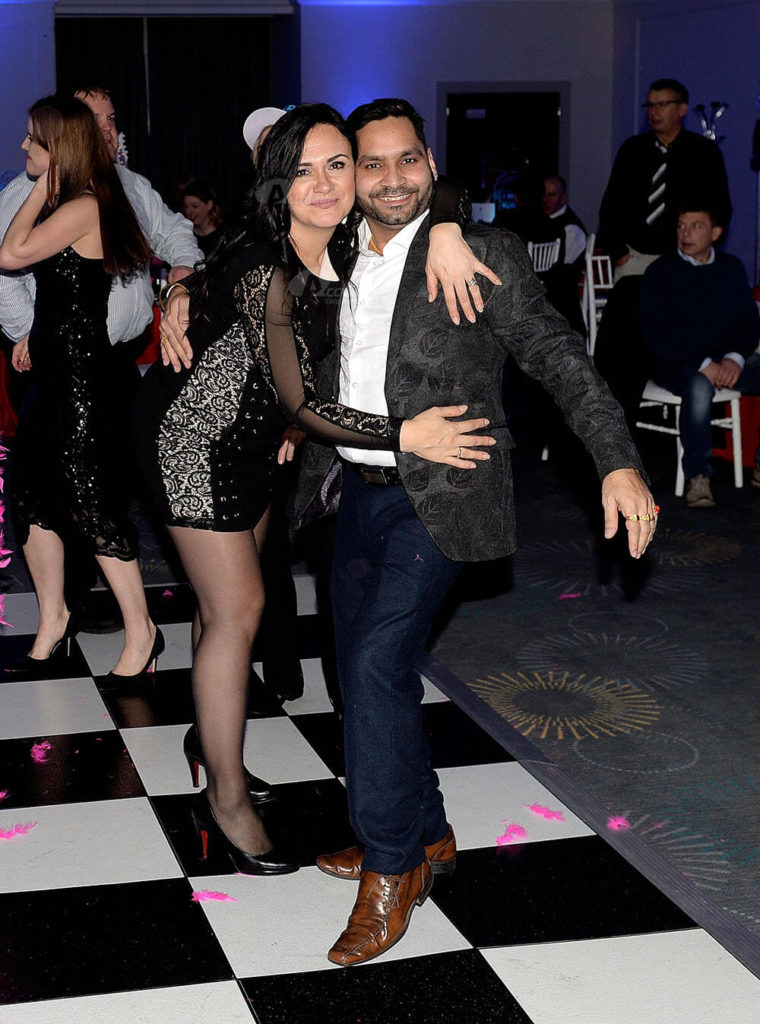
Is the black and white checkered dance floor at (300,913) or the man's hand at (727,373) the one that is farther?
the man's hand at (727,373)

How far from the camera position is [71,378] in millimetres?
3236

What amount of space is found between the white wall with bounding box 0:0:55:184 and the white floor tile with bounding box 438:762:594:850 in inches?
354

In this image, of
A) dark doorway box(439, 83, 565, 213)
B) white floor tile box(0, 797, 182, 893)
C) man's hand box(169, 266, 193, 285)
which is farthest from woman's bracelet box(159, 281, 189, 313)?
dark doorway box(439, 83, 565, 213)

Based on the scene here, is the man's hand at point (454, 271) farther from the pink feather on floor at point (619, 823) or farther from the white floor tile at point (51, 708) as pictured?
the white floor tile at point (51, 708)

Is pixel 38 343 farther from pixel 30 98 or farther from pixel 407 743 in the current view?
pixel 30 98

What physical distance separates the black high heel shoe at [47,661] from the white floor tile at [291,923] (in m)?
1.25

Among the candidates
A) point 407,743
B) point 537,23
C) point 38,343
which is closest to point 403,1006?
point 407,743

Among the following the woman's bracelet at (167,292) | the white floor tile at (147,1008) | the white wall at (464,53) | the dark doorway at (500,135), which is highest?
the white wall at (464,53)

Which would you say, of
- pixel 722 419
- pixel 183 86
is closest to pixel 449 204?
pixel 722 419

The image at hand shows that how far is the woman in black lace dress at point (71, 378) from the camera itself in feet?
10.0

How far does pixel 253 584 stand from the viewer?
2271 mm

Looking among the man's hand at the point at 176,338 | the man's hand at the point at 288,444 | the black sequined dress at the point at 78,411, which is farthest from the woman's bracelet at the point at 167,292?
the black sequined dress at the point at 78,411

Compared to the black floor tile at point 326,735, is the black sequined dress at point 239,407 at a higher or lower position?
higher

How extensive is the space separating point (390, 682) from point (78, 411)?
1500mm
